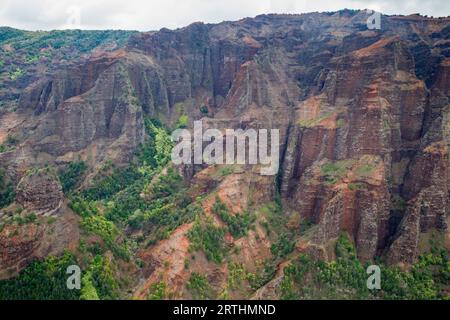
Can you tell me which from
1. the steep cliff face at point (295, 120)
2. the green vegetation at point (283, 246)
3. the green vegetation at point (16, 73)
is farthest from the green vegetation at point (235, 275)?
the green vegetation at point (16, 73)

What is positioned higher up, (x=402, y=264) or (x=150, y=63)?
(x=150, y=63)

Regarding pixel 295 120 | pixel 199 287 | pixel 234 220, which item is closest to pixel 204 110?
pixel 295 120

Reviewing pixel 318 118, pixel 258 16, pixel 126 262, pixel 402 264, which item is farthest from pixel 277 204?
pixel 258 16

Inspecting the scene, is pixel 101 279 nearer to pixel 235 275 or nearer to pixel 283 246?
pixel 235 275

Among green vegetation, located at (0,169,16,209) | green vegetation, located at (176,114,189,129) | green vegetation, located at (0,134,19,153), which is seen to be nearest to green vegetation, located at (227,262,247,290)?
green vegetation, located at (0,169,16,209)

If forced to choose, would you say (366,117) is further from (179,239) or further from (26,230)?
(26,230)

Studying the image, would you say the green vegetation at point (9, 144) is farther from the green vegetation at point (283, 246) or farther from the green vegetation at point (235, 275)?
the green vegetation at point (283, 246)

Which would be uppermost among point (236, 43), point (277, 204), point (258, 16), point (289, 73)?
point (258, 16)
